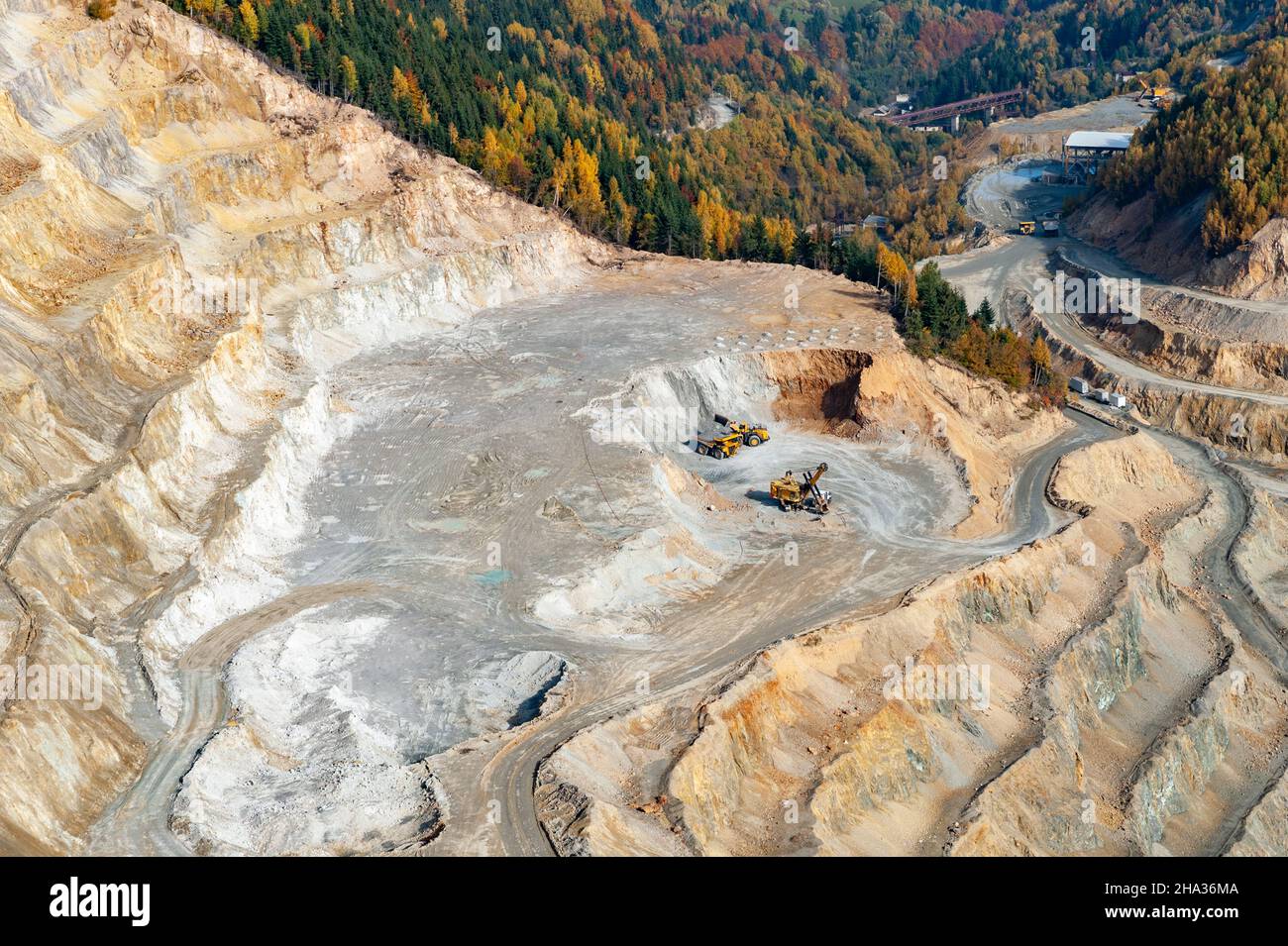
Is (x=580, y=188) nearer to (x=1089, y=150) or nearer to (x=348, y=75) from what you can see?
(x=348, y=75)

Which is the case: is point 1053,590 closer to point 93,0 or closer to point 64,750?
point 64,750

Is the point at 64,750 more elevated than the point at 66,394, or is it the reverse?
the point at 66,394

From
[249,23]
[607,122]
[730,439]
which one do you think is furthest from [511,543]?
[607,122]

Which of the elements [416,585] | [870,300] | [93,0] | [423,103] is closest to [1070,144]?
[870,300]

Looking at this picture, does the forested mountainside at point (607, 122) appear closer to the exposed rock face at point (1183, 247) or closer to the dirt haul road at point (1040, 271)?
the dirt haul road at point (1040, 271)

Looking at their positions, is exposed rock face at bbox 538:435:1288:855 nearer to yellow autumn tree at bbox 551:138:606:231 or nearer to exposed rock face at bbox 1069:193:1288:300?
exposed rock face at bbox 1069:193:1288:300

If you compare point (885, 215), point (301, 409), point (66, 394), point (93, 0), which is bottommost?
point (885, 215)
